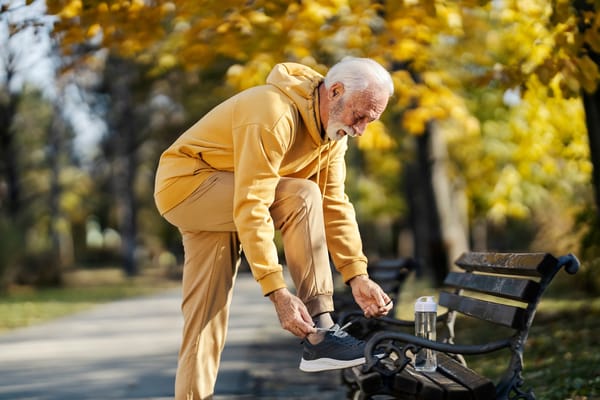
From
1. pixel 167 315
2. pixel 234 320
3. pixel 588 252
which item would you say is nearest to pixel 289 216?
pixel 588 252

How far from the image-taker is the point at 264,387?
22.1ft

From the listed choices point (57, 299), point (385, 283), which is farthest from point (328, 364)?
point (57, 299)

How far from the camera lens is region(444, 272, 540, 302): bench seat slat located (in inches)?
139

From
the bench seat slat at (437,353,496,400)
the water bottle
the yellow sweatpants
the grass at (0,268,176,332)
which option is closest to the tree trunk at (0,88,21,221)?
the grass at (0,268,176,332)

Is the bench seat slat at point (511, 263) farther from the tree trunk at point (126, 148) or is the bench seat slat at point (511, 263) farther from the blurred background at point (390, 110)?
the tree trunk at point (126, 148)

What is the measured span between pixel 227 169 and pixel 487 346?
1313 mm

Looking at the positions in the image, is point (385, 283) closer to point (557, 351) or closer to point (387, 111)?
point (557, 351)

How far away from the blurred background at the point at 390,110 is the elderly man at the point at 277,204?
8.34 ft

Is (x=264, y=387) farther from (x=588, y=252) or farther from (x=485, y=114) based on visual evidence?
(x=485, y=114)

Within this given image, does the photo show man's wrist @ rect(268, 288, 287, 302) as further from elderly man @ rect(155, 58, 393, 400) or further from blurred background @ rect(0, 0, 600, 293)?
blurred background @ rect(0, 0, 600, 293)

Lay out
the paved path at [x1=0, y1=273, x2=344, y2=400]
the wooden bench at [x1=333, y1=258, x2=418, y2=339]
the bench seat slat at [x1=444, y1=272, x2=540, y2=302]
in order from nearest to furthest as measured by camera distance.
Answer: the bench seat slat at [x1=444, y1=272, x2=540, y2=302]
the wooden bench at [x1=333, y1=258, x2=418, y2=339]
the paved path at [x1=0, y1=273, x2=344, y2=400]

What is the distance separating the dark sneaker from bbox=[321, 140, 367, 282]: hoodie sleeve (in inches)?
20.6

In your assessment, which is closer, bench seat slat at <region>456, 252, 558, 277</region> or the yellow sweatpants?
bench seat slat at <region>456, 252, 558, 277</region>

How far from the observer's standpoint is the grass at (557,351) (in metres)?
5.79
